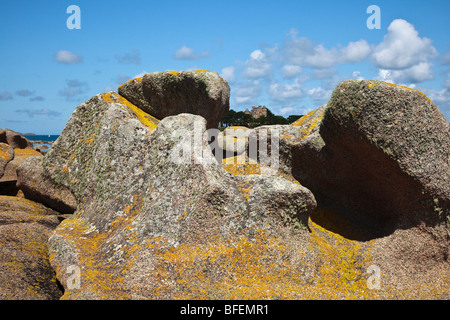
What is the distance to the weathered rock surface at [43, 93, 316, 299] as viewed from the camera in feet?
22.0

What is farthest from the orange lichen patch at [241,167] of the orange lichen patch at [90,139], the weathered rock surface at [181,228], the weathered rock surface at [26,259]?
the weathered rock surface at [26,259]

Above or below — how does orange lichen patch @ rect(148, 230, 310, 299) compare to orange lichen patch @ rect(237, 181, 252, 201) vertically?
below

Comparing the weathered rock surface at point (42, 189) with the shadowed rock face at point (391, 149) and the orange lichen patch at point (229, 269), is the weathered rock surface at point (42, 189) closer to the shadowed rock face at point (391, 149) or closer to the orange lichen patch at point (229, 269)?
the orange lichen patch at point (229, 269)

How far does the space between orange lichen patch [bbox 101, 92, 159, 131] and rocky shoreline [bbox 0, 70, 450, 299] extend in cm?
176

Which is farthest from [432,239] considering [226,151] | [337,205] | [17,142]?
[17,142]

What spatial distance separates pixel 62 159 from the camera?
11.3 metres

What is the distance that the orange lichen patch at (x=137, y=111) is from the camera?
11.7m

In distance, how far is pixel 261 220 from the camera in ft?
24.6

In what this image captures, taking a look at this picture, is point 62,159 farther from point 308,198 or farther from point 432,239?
point 432,239

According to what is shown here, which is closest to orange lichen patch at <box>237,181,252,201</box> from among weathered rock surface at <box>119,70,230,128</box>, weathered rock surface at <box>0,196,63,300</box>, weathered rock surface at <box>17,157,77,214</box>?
Answer: weathered rock surface at <box>0,196,63,300</box>

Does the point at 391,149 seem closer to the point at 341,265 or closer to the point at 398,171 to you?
the point at 398,171

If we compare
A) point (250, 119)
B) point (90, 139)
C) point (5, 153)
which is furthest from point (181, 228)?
point (250, 119)

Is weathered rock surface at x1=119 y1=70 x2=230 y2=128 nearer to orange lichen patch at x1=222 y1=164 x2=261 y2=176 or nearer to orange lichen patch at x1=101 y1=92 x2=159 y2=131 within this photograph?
orange lichen patch at x1=101 y1=92 x2=159 y2=131

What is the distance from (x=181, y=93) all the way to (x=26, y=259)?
7383mm
